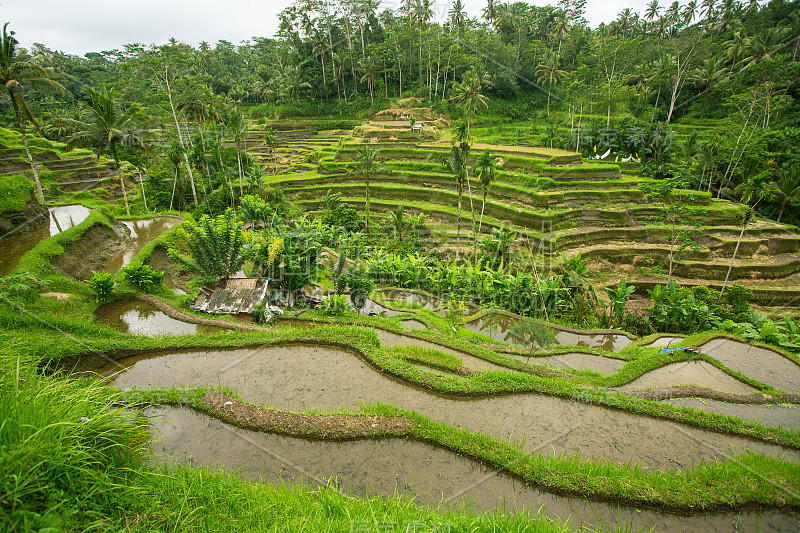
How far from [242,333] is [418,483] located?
16.3ft

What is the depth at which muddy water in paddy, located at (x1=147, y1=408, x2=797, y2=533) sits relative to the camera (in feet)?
12.9

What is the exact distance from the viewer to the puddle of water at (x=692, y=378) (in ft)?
23.2

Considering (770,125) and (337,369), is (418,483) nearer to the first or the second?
(337,369)

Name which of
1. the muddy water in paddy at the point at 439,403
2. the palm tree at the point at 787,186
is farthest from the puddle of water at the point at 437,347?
the palm tree at the point at 787,186

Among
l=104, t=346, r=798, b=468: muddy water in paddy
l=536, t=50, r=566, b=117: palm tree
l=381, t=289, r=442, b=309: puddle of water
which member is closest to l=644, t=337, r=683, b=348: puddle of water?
l=104, t=346, r=798, b=468: muddy water in paddy

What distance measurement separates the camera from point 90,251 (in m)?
11.0

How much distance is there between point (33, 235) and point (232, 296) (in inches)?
305

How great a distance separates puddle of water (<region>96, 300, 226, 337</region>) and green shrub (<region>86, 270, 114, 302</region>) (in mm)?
231

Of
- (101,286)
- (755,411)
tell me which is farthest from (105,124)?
(755,411)

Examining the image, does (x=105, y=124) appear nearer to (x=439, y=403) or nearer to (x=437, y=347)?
(x=437, y=347)

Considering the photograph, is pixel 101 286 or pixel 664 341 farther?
pixel 664 341

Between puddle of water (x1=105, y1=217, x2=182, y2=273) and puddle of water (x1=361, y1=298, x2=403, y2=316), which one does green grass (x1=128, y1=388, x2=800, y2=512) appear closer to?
puddle of water (x1=361, y1=298, x2=403, y2=316)

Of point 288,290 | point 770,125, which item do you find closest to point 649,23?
point 770,125

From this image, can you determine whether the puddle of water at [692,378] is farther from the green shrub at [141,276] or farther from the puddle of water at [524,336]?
the green shrub at [141,276]
